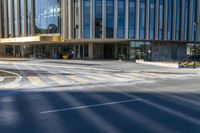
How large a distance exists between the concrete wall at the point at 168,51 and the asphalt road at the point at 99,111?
3707cm

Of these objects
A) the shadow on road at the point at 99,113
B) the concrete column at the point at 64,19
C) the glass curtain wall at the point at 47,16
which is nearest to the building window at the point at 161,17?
the concrete column at the point at 64,19

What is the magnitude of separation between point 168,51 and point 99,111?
146ft

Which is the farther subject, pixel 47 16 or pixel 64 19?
pixel 47 16

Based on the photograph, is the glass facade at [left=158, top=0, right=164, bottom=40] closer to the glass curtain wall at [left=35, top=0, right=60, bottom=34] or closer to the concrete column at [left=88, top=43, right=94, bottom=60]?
the concrete column at [left=88, top=43, right=94, bottom=60]

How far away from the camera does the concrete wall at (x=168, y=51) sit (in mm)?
50312

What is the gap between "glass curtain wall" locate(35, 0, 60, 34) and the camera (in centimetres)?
5055

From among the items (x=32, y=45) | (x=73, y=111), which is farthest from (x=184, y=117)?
(x=32, y=45)

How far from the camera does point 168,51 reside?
51.9 metres

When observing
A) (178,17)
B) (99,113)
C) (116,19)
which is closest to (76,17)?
(116,19)

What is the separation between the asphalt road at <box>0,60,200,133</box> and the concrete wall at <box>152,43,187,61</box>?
3707cm

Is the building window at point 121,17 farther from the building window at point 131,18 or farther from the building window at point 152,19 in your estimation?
the building window at point 152,19

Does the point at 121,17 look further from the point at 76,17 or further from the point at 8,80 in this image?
the point at 8,80

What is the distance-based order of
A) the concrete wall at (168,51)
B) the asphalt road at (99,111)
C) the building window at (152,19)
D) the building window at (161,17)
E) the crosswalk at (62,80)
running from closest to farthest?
the asphalt road at (99,111), the crosswalk at (62,80), the building window at (152,19), the building window at (161,17), the concrete wall at (168,51)

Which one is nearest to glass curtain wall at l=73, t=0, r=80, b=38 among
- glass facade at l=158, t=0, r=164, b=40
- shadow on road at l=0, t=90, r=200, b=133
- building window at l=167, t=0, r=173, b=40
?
glass facade at l=158, t=0, r=164, b=40
